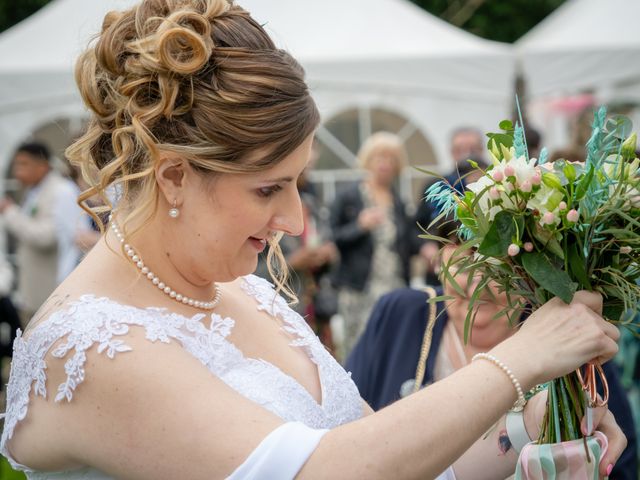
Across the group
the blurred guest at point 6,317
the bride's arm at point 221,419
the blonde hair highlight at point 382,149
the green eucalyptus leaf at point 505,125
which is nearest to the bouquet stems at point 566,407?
the bride's arm at point 221,419

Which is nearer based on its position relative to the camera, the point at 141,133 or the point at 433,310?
the point at 141,133

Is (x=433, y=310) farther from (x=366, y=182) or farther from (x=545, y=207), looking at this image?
(x=366, y=182)

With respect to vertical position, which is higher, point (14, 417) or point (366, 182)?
point (14, 417)

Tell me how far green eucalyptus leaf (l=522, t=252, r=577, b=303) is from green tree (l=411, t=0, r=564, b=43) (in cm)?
1653

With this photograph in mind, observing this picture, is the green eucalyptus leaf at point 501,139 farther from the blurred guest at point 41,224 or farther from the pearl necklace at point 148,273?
the blurred guest at point 41,224

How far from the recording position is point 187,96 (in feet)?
6.25

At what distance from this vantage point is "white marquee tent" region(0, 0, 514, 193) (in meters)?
8.52

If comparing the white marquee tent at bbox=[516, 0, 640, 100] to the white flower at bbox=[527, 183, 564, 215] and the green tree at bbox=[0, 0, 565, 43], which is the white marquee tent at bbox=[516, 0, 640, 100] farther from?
the green tree at bbox=[0, 0, 565, 43]

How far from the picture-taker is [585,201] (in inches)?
73.8

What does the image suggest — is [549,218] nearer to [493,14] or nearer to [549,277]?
[549,277]

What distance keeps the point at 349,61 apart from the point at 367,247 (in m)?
2.31

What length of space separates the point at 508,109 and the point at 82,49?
23.5 feet

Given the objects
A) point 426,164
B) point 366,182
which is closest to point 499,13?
point 426,164

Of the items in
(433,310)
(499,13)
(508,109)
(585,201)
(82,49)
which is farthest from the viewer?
(499,13)
